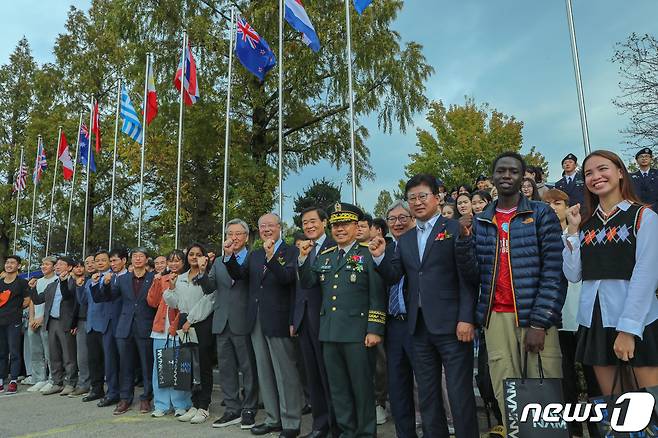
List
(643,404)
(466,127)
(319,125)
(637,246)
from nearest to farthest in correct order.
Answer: (643,404) < (637,246) < (319,125) < (466,127)

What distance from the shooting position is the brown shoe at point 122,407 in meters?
6.71

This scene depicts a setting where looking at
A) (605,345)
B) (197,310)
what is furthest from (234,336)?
(605,345)

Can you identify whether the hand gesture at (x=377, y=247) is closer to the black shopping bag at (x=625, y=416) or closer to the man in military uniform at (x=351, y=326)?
the man in military uniform at (x=351, y=326)

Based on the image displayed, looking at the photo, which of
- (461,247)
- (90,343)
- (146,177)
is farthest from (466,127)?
(461,247)

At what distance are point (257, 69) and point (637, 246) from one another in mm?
9019

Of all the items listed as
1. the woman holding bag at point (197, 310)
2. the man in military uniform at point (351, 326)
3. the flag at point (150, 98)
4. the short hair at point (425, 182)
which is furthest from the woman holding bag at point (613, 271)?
the flag at point (150, 98)

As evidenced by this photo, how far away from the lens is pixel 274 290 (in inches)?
217

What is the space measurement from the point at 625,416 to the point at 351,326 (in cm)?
219

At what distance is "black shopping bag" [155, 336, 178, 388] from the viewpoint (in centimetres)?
624

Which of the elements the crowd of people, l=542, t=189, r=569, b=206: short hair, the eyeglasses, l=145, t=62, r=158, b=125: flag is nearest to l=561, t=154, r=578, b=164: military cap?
the crowd of people

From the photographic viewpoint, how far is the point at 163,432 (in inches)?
220

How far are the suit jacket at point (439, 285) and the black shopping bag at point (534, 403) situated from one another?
0.68 m

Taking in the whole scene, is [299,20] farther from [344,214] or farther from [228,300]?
[344,214]

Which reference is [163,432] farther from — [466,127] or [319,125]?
[466,127]
